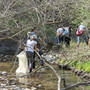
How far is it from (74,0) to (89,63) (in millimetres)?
4300

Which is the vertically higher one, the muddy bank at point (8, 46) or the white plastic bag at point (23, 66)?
the muddy bank at point (8, 46)

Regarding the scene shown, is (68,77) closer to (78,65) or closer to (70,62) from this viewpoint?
(78,65)

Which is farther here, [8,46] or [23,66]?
[8,46]

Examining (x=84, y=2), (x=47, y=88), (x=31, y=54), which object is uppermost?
(x=84, y=2)

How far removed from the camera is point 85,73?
997 centimetres

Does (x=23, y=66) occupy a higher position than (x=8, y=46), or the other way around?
(x=8, y=46)

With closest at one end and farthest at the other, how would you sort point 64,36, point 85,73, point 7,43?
1. point 85,73
2. point 64,36
3. point 7,43

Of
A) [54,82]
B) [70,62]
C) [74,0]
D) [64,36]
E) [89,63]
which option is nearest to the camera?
[54,82]

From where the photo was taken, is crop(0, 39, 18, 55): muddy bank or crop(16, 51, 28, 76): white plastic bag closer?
crop(16, 51, 28, 76): white plastic bag

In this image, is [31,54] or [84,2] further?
[84,2]

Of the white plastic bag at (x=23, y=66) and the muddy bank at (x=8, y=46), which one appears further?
the muddy bank at (x=8, y=46)

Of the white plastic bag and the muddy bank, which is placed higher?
the muddy bank

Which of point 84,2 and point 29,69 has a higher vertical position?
point 84,2

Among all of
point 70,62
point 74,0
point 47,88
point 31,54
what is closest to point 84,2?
point 74,0
